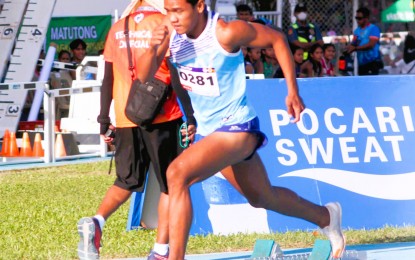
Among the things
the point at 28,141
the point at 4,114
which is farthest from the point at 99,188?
the point at 4,114

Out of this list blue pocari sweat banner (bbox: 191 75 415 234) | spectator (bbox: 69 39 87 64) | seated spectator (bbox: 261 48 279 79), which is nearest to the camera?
blue pocari sweat banner (bbox: 191 75 415 234)

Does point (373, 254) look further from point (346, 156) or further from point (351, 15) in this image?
point (351, 15)

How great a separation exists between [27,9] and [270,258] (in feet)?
41.7

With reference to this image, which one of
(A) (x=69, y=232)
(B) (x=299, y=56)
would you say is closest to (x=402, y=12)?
(B) (x=299, y=56)

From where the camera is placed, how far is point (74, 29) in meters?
22.9

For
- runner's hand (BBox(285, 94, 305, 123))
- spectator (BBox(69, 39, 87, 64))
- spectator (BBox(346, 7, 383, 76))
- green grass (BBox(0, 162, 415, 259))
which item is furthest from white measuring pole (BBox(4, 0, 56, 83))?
runner's hand (BBox(285, 94, 305, 123))

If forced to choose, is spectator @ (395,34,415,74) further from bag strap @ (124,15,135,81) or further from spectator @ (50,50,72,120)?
bag strap @ (124,15,135,81)

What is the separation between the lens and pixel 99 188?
13969 mm

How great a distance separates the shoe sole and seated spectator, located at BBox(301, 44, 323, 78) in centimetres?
1117

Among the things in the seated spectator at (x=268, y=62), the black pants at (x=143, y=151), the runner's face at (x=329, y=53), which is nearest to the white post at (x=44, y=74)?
the seated spectator at (x=268, y=62)

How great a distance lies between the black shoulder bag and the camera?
27.4 feet

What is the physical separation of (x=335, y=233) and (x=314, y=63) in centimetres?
1168

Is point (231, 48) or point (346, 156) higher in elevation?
point (231, 48)

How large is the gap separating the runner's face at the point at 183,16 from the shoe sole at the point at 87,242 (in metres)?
1.70
